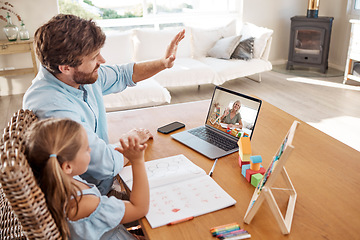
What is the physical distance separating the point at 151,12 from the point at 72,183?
491cm

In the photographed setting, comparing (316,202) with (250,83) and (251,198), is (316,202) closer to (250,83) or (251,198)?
(251,198)

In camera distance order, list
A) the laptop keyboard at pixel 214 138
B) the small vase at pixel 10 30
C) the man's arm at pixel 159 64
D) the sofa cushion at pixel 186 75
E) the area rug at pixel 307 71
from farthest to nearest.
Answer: the area rug at pixel 307 71
the small vase at pixel 10 30
the sofa cushion at pixel 186 75
the man's arm at pixel 159 64
the laptop keyboard at pixel 214 138

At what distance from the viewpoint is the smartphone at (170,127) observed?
1.72 metres

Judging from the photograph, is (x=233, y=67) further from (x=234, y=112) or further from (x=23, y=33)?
(x=234, y=112)

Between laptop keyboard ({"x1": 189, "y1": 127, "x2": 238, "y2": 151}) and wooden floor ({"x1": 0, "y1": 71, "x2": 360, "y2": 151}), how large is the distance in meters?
2.02

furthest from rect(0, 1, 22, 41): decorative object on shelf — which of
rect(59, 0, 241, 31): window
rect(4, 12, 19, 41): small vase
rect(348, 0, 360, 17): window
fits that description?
rect(348, 0, 360, 17): window

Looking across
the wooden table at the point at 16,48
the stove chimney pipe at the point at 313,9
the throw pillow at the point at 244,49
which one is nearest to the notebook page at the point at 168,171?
the wooden table at the point at 16,48

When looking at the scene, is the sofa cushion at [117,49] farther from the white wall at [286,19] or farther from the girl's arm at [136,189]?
the girl's arm at [136,189]

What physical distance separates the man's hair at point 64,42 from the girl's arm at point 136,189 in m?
0.48

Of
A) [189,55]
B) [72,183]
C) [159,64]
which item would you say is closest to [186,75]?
[189,55]

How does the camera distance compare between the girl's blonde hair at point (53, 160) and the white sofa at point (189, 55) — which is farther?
the white sofa at point (189, 55)

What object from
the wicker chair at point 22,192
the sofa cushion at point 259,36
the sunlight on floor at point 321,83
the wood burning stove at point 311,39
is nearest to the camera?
the wicker chair at point 22,192

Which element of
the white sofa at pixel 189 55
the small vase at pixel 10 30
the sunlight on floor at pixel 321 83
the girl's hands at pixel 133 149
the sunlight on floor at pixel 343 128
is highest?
the small vase at pixel 10 30

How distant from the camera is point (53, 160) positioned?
915 millimetres
